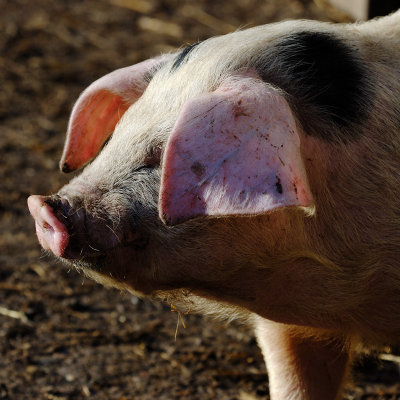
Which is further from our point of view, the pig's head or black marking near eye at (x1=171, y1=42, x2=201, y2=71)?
black marking near eye at (x1=171, y1=42, x2=201, y2=71)

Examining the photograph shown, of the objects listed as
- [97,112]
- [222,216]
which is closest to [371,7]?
[97,112]

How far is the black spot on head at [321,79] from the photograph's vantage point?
2.25m

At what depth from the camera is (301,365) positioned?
280cm

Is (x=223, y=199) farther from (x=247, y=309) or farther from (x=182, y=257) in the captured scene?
(x=247, y=309)

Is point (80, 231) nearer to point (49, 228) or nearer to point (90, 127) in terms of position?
point (49, 228)

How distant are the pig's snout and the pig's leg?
0.75m

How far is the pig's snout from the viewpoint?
2.19 m

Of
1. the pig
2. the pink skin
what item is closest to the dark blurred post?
the pig

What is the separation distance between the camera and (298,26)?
2.46 meters

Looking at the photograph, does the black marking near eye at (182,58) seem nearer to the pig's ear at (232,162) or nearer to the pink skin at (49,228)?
the pig's ear at (232,162)

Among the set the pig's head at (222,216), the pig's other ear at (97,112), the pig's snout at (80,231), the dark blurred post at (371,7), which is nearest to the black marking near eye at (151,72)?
the pig's other ear at (97,112)

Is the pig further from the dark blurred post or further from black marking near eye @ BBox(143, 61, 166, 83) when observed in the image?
the dark blurred post

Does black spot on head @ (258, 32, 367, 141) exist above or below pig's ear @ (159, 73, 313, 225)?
above

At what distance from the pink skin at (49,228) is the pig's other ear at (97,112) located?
20.4 inches
